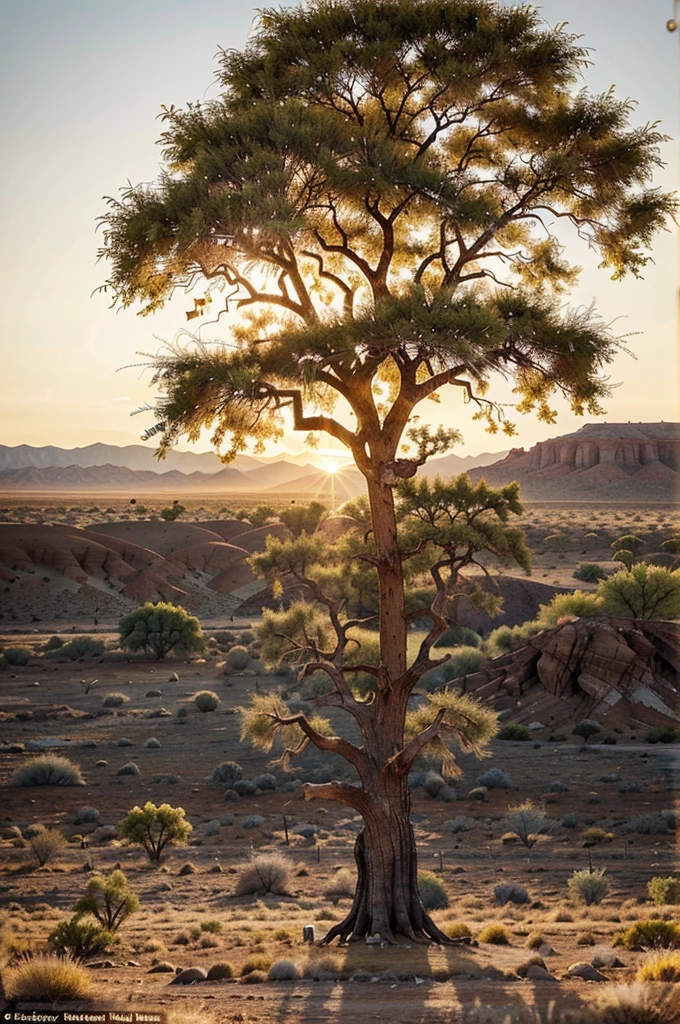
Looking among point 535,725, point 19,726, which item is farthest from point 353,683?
point 19,726

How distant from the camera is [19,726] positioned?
35.7m

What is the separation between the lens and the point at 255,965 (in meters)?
11.5

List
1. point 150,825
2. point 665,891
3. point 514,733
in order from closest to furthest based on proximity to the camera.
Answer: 1. point 665,891
2. point 150,825
3. point 514,733

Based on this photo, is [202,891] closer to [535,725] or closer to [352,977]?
[352,977]

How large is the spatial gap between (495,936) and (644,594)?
2779cm

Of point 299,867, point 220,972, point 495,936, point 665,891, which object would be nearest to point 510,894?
point 665,891

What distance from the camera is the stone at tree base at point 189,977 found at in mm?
10898

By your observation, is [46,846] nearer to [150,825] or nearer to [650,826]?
[150,825]

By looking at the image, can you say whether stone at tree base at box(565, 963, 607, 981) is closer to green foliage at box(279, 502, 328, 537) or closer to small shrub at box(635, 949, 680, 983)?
small shrub at box(635, 949, 680, 983)

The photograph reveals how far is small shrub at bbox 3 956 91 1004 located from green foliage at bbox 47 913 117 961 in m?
2.49

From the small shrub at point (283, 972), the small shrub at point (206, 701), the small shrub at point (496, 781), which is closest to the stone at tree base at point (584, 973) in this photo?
the small shrub at point (283, 972)

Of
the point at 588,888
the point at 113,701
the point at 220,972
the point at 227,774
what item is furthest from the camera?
the point at 113,701

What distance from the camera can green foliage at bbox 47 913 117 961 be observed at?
484 inches

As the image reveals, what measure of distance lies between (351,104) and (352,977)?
31.5 feet
